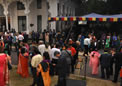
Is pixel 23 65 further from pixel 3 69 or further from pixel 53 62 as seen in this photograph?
pixel 3 69

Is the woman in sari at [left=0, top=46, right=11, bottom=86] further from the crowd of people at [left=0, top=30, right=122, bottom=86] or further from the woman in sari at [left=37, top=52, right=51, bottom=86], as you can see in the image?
the woman in sari at [left=37, top=52, right=51, bottom=86]

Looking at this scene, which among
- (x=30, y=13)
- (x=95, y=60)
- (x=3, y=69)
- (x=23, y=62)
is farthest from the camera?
(x=30, y=13)

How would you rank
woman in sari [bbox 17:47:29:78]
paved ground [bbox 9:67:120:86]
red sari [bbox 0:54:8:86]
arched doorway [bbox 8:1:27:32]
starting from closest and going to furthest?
1. red sari [bbox 0:54:8:86]
2. paved ground [bbox 9:67:120:86]
3. woman in sari [bbox 17:47:29:78]
4. arched doorway [bbox 8:1:27:32]

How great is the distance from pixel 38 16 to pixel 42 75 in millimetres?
16315

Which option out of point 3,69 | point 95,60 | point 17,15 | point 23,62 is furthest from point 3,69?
point 17,15

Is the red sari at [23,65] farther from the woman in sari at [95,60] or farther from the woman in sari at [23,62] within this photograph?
the woman in sari at [95,60]

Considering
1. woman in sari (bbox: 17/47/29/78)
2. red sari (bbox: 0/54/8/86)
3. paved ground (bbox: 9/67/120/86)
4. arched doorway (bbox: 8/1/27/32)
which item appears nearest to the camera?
red sari (bbox: 0/54/8/86)

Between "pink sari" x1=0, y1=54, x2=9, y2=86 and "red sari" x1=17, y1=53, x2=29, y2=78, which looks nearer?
"pink sari" x1=0, y1=54, x2=9, y2=86

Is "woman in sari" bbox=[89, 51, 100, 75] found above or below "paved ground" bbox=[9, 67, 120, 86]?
above

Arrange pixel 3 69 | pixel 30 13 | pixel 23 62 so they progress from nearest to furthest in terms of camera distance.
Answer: pixel 3 69
pixel 23 62
pixel 30 13

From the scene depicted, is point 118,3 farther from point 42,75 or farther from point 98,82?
point 42,75

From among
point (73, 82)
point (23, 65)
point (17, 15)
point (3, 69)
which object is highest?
point (17, 15)

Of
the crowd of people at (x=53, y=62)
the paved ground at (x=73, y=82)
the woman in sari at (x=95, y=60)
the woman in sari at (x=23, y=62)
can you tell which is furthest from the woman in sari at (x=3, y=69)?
the woman in sari at (x=95, y=60)

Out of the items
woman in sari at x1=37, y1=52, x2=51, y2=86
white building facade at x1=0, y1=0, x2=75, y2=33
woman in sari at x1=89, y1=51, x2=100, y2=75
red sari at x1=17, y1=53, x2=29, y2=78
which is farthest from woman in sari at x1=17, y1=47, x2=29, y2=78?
white building facade at x1=0, y1=0, x2=75, y2=33
